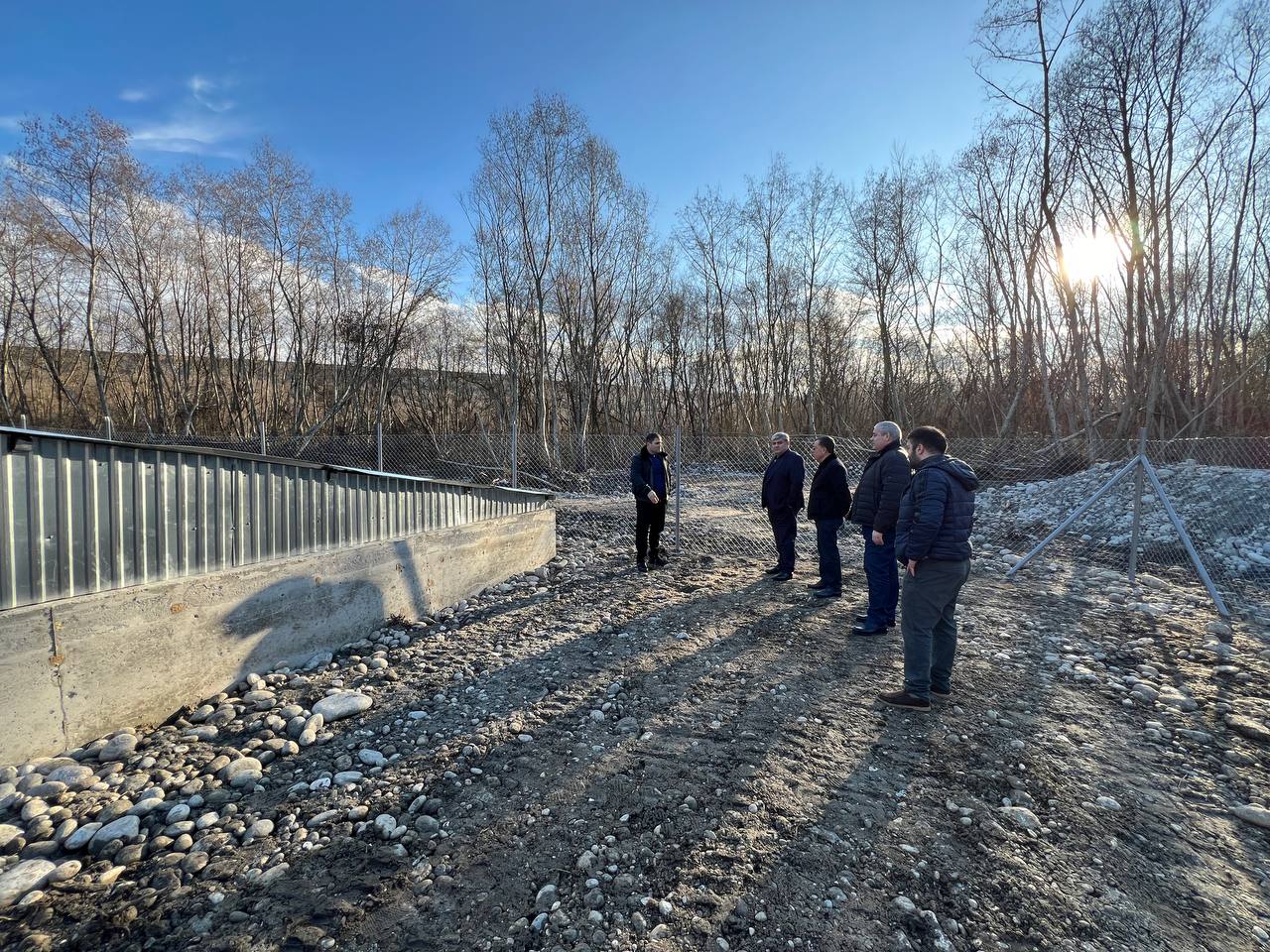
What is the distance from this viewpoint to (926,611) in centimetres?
376

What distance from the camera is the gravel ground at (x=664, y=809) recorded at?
210 centimetres

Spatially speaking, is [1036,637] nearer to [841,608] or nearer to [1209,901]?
[841,608]

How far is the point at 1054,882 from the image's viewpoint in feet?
7.54

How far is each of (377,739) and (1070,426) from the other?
67.0ft

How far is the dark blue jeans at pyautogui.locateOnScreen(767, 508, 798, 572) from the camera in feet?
23.1

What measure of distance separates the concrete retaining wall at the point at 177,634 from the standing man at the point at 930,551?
14.3 ft

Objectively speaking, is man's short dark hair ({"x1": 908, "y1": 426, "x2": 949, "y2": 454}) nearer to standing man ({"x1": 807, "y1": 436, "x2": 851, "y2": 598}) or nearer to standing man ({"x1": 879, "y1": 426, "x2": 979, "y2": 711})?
standing man ({"x1": 879, "y1": 426, "x2": 979, "y2": 711})

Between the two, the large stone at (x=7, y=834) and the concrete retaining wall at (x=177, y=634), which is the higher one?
the concrete retaining wall at (x=177, y=634)

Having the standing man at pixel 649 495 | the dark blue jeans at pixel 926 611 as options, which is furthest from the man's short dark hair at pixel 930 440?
the standing man at pixel 649 495

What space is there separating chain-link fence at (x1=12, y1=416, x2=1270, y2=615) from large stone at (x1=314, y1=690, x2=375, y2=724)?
459 cm

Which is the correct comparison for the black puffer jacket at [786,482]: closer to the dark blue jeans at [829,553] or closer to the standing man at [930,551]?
the dark blue jeans at [829,553]

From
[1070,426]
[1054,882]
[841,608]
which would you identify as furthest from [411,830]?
[1070,426]

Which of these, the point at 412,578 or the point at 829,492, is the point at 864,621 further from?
the point at 412,578

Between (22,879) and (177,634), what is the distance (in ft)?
5.27
